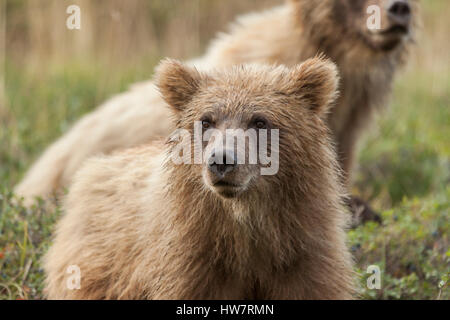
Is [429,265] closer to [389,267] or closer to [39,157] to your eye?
[389,267]

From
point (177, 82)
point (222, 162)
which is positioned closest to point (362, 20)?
point (177, 82)

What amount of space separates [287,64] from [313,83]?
9.47ft

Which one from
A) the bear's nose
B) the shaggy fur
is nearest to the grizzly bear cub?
the bear's nose

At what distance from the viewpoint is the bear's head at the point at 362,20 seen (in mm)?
6516

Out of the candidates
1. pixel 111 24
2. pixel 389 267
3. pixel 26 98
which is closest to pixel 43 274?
pixel 389 267

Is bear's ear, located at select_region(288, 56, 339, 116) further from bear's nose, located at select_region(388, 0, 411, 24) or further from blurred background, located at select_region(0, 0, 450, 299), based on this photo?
bear's nose, located at select_region(388, 0, 411, 24)

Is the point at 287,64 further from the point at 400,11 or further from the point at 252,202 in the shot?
the point at 252,202

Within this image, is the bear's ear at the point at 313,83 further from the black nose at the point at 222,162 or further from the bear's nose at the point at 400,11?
the bear's nose at the point at 400,11

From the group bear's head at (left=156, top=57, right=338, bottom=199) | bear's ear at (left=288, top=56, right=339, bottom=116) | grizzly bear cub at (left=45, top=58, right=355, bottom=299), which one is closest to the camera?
bear's head at (left=156, top=57, right=338, bottom=199)

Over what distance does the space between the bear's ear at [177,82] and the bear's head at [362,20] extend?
9.57ft

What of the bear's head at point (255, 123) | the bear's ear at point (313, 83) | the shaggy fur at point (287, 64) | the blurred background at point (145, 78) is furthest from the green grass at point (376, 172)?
the bear's ear at point (313, 83)

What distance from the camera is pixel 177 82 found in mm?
4266

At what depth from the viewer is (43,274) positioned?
5215 millimetres

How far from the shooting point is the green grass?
5.25 m
